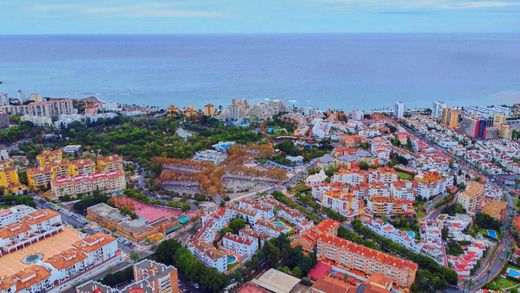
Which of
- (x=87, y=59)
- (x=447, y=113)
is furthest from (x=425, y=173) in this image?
(x=87, y=59)

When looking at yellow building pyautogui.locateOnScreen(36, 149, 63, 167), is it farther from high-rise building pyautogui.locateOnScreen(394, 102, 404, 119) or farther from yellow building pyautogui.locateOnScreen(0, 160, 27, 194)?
high-rise building pyautogui.locateOnScreen(394, 102, 404, 119)

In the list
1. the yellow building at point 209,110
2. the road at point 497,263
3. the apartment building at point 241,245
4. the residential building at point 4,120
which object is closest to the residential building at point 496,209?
the road at point 497,263

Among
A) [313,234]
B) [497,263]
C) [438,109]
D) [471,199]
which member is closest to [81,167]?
[313,234]

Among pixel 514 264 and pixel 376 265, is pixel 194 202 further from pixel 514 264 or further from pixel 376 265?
pixel 514 264

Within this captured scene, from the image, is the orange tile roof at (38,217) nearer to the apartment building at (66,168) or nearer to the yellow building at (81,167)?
the apartment building at (66,168)

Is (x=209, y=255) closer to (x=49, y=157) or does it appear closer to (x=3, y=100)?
(x=49, y=157)
